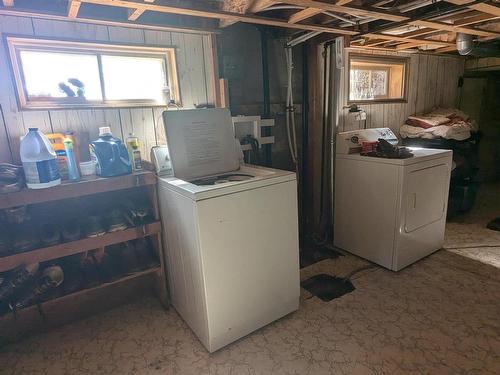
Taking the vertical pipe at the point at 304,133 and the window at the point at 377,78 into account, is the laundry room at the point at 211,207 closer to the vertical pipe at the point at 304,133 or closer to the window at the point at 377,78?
the vertical pipe at the point at 304,133

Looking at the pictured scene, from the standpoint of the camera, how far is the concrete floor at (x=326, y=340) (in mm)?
1546

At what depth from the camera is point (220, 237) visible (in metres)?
1.54

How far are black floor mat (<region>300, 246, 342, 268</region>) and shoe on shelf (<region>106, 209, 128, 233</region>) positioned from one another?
1464mm

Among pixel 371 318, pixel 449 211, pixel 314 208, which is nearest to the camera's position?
pixel 371 318

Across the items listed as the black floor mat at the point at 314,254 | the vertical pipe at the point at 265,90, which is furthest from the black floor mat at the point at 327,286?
the vertical pipe at the point at 265,90

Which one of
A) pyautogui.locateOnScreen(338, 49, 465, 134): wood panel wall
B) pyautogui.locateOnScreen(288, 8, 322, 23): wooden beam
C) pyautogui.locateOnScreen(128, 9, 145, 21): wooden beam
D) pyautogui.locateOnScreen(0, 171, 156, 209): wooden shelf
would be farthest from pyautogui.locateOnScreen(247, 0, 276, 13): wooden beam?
pyautogui.locateOnScreen(338, 49, 465, 134): wood panel wall

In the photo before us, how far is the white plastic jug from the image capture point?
1.50 metres

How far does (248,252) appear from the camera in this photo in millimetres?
1662

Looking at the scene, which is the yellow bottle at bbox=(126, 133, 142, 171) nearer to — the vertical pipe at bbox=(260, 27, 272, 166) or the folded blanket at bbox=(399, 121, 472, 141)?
the vertical pipe at bbox=(260, 27, 272, 166)

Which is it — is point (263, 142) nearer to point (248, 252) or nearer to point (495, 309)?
point (248, 252)

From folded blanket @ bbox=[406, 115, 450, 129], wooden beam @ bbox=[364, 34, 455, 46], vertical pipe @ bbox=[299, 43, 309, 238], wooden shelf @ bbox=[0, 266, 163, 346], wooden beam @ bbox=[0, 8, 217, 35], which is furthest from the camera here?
folded blanket @ bbox=[406, 115, 450, 129]

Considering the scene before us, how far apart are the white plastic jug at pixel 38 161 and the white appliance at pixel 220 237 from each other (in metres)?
0.55

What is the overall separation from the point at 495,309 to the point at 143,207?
2.27m

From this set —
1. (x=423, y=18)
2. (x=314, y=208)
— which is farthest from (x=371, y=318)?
(x=423, y=18)
